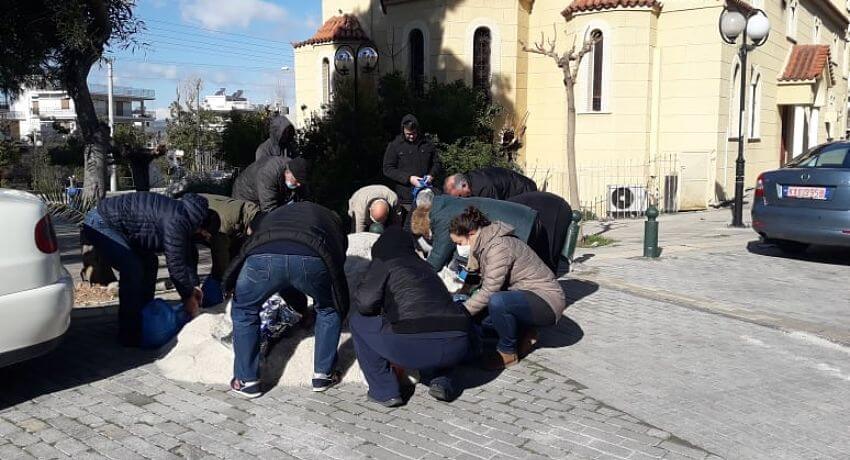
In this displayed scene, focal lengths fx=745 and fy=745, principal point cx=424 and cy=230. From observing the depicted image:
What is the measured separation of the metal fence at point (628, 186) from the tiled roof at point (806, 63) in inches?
332

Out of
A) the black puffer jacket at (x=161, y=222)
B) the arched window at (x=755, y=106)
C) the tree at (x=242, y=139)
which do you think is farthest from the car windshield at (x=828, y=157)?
the arched window at (x=755, y=106)

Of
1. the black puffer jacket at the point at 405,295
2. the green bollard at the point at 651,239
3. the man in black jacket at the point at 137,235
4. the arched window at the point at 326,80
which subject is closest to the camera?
the black puffer jacket at the point at 405,295

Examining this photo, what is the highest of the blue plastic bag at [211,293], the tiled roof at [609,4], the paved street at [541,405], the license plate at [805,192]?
the tiled roof at [609,4]

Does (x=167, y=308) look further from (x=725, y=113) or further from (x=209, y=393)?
(x=725, y=113)

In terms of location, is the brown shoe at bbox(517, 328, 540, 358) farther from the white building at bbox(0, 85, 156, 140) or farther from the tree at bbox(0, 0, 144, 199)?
the white building at bbox(0, 85, 156, 140)

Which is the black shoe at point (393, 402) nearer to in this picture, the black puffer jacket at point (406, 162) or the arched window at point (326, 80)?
the black puffer jacket at point (406, 162)

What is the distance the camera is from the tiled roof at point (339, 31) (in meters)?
23.1

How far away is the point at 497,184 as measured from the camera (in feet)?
25.8

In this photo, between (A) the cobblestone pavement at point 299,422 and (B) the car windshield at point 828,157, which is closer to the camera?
(A) the cobblestone pavement at point 299,422

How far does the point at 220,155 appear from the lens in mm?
18500

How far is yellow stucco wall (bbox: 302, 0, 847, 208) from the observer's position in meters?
18.4

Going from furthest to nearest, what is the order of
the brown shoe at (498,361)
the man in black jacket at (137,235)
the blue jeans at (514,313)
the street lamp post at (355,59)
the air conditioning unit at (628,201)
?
the air conditioning unit at (628,201) < the street lamp post at (355,59) < the man in black jacket at (137,235) < the brown shoe at (498,361) < the blue jeans at (514,313)

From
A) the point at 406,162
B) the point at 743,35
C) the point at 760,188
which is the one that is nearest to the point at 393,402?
the point at 406,162

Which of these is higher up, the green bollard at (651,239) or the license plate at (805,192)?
the license plate at (805,192)
